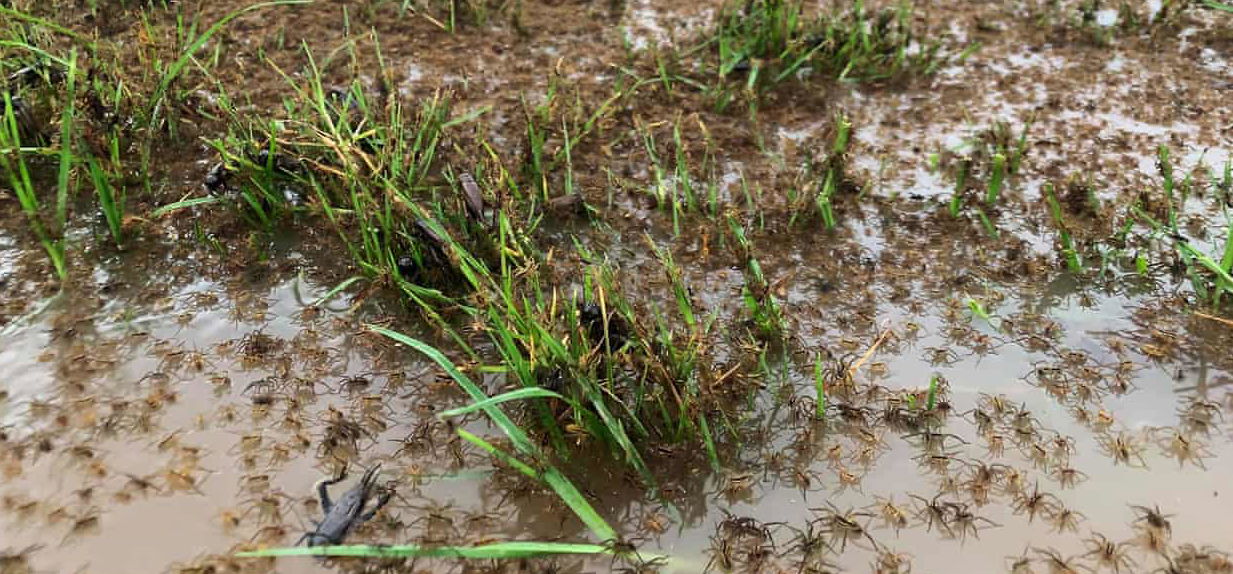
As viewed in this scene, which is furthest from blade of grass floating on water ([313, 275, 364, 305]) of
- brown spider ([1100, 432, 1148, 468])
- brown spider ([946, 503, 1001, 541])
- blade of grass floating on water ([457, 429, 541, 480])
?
brown spider ([1100, 432, 1148, 468])

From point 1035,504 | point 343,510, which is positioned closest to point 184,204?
point 343,510

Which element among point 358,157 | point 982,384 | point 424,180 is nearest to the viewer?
point 982,384

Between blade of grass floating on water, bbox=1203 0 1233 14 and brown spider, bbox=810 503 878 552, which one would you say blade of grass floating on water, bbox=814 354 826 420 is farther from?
blade of grass floating on water, bbox=1203 0 1233 14

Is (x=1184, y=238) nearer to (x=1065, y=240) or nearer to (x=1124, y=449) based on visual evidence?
(x=1065, y=240)

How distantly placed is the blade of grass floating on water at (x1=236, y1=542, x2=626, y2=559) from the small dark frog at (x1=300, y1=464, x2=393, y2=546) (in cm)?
3

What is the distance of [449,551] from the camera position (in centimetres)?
178

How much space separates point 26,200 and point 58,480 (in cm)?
102

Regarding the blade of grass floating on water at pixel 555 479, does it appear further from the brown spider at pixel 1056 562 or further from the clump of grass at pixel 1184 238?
the clump of grass at pixel 1184 238

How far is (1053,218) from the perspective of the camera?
2.81m

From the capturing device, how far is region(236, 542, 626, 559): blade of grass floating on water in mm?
1742

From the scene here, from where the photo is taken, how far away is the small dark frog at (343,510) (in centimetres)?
182

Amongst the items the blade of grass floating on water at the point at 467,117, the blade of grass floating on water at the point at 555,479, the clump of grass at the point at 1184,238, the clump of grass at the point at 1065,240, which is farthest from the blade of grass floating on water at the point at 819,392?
the blade of grass floating on water at the point at 467,117

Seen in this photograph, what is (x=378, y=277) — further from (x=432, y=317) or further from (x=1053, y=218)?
(x=1053, y=218)

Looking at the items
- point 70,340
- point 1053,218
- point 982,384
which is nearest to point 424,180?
point 70,340
